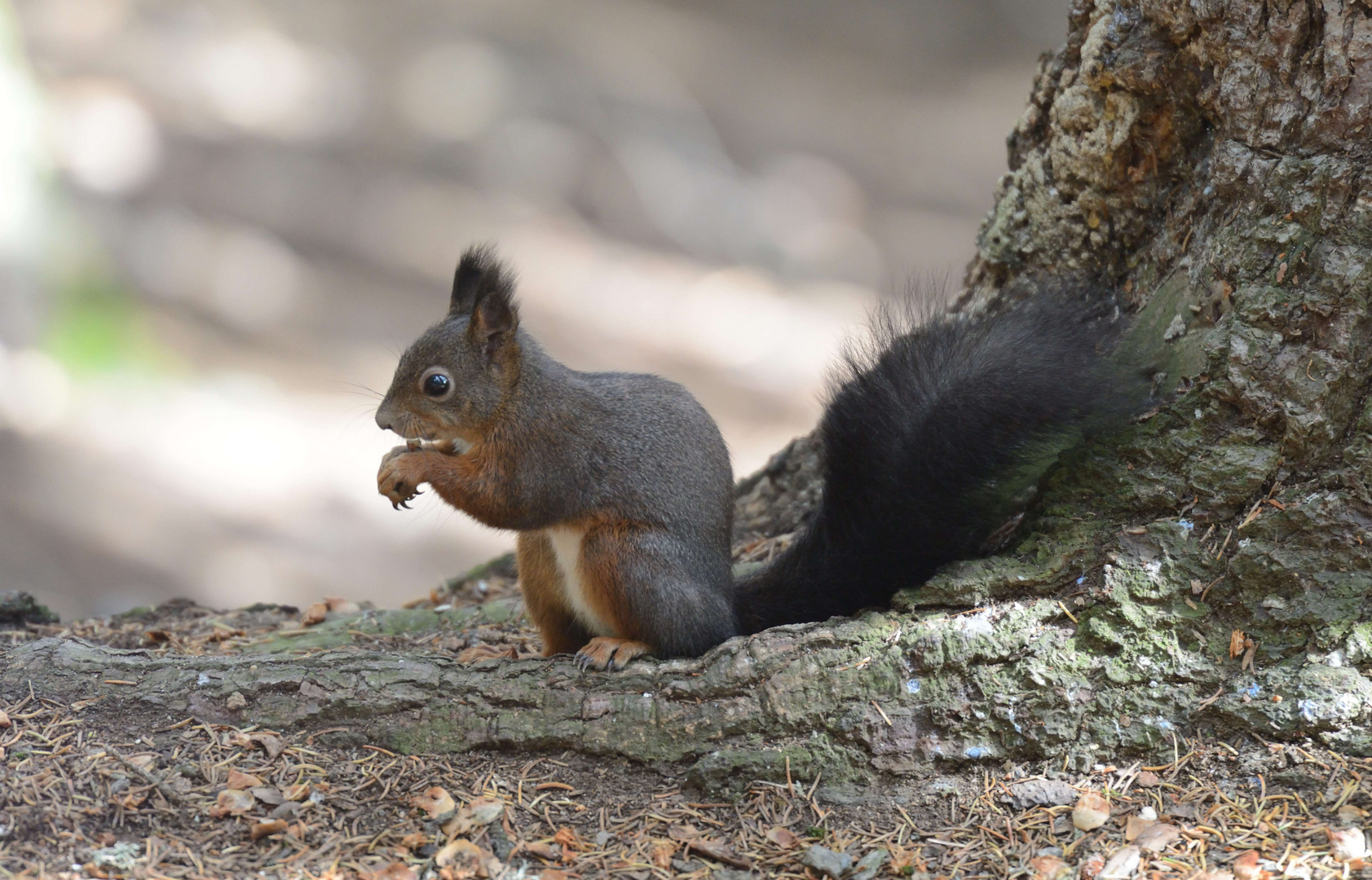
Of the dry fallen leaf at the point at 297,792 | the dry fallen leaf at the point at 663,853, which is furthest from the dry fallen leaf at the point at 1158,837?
the dry fallen leaf at the point at 297,792

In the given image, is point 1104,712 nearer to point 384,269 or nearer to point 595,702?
point 595,702

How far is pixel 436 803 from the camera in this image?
1.55 meters

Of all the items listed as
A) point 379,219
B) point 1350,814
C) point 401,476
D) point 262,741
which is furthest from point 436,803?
point 379,219

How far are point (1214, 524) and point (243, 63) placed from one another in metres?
5.82

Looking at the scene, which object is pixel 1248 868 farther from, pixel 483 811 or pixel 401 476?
pixel 401 476

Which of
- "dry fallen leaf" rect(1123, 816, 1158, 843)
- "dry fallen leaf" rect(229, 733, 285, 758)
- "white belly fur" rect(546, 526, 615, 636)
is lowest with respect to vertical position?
"dry fallen leaf" rect(1123, 816, 1158, 843)

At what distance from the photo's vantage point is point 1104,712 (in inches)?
63.9

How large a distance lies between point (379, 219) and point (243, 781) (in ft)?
15.3

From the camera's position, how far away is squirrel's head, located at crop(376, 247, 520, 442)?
6.63 ft

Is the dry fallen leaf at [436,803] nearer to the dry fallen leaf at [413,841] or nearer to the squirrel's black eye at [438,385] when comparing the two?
the dry fallen leaf at [413,841]

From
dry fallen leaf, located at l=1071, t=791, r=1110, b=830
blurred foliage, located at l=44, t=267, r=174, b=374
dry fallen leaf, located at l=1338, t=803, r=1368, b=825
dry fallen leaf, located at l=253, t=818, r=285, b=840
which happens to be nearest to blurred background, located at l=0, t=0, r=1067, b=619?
blurred foliage, located at l=44, t=267, r=174, b=374

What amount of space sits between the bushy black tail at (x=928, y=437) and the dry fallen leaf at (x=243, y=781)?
2.83 ft

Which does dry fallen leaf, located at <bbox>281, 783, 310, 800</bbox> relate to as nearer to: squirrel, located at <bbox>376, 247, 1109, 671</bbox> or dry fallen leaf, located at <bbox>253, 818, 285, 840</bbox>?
dry fallen leaf, located at <bbox>253, 818, 285, 840</bbox>

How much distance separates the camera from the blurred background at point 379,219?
4742 mm
